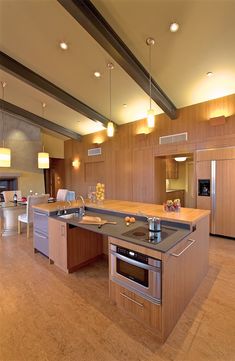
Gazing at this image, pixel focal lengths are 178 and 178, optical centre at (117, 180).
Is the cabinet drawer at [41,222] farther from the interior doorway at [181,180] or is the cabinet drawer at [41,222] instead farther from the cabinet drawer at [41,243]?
the interior doorway at [181,180]

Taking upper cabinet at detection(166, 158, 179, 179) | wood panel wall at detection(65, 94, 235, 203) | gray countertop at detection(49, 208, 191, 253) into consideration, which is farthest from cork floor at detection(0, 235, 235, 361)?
upper cabinet at detection(166, 158, 179, 179)

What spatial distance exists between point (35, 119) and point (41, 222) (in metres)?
4.76

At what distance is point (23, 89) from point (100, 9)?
3.33 meters

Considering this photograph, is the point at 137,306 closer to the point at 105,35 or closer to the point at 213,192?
the point at 213,192

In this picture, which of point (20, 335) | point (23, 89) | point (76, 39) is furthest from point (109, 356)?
point (23, 89)

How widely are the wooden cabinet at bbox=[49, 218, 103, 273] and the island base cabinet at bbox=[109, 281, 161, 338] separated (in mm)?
933

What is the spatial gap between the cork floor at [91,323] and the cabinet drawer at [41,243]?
41 centimetres

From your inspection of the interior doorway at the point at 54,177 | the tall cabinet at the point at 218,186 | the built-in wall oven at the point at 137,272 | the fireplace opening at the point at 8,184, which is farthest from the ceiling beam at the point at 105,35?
the interior doorway at the point at 54,177

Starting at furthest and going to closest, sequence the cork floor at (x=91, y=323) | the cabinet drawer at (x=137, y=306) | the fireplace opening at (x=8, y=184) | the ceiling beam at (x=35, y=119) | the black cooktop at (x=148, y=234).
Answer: the fireplace opening at (x=8, y=184), the ceiling beam at (x=35, y=119), the black cooktop at (x=148, y=234), the cabinet drawer at (x=137, y=306), the cork floor at (x=91, y=323)

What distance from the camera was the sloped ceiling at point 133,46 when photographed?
2.37 meters

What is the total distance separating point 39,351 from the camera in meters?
1.45

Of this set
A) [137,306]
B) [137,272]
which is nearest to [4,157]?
[137,272]

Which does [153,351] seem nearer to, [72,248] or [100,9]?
[72,248]

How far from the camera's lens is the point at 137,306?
166 cm
